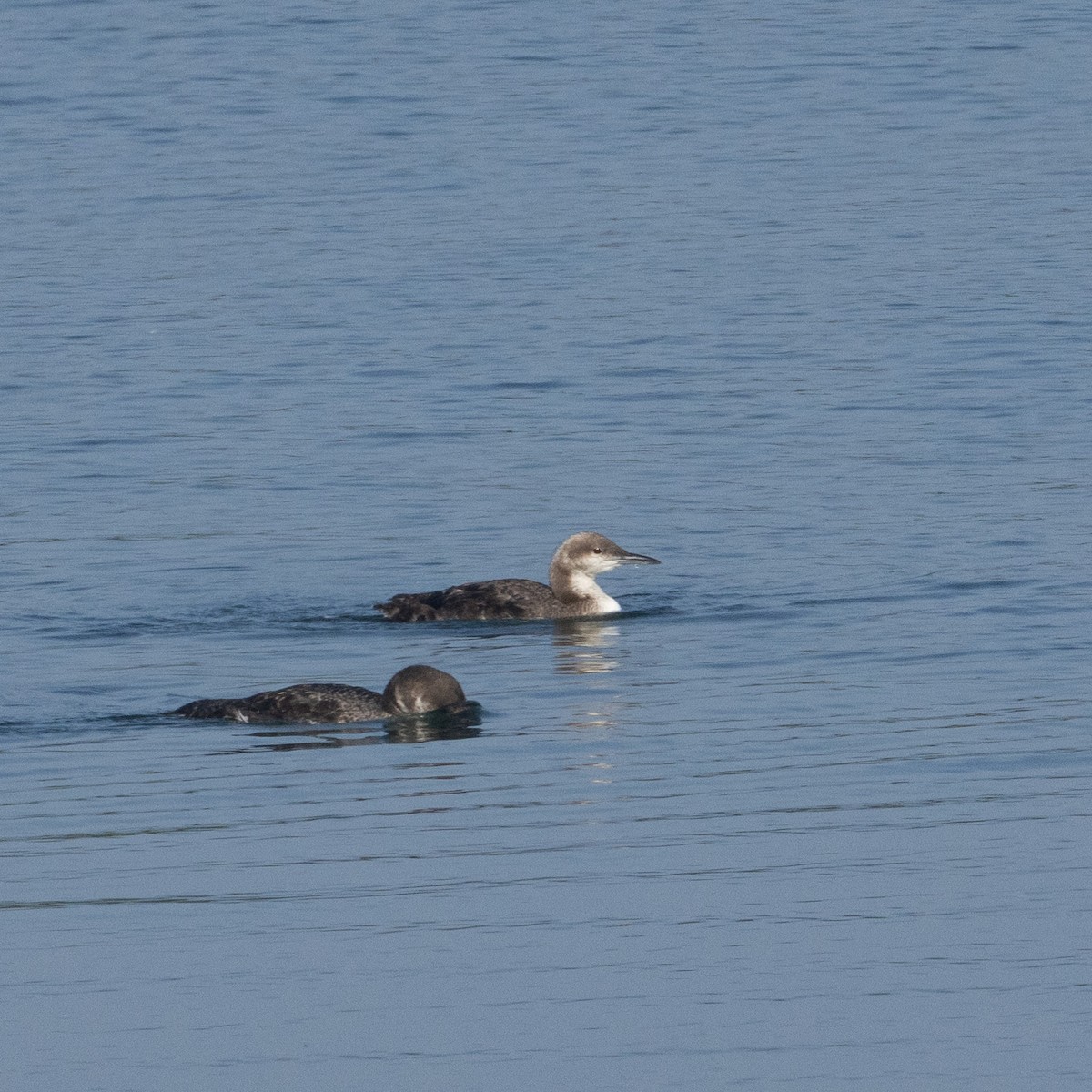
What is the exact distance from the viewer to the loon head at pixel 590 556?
1942 centimetres

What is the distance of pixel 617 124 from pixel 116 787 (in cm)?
2867

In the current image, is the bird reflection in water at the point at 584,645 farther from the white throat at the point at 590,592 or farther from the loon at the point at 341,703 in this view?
the loon at the point at 341,703

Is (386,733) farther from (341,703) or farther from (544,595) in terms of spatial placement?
(544,595)

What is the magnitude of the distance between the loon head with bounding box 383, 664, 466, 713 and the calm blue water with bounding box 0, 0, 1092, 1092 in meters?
0.25

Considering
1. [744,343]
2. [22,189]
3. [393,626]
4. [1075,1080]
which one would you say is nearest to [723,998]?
[1075,1080]

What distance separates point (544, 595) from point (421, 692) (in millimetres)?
3853

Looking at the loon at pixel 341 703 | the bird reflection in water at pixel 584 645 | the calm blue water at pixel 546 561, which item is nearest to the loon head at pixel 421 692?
the loon at pixel 341 703

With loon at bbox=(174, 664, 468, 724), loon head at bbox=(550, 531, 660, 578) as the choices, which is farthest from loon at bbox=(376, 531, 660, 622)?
loon at bbox=(174, 664, 468, 724)

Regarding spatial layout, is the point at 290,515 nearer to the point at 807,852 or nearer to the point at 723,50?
the point at 807,852

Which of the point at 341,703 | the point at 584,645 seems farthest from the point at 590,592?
the point at 341,703

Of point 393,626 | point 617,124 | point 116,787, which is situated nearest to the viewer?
point 116,787

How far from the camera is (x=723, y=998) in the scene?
10562mm

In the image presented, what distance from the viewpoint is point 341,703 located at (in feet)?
51.3

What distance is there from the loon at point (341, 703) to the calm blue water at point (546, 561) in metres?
0.18
